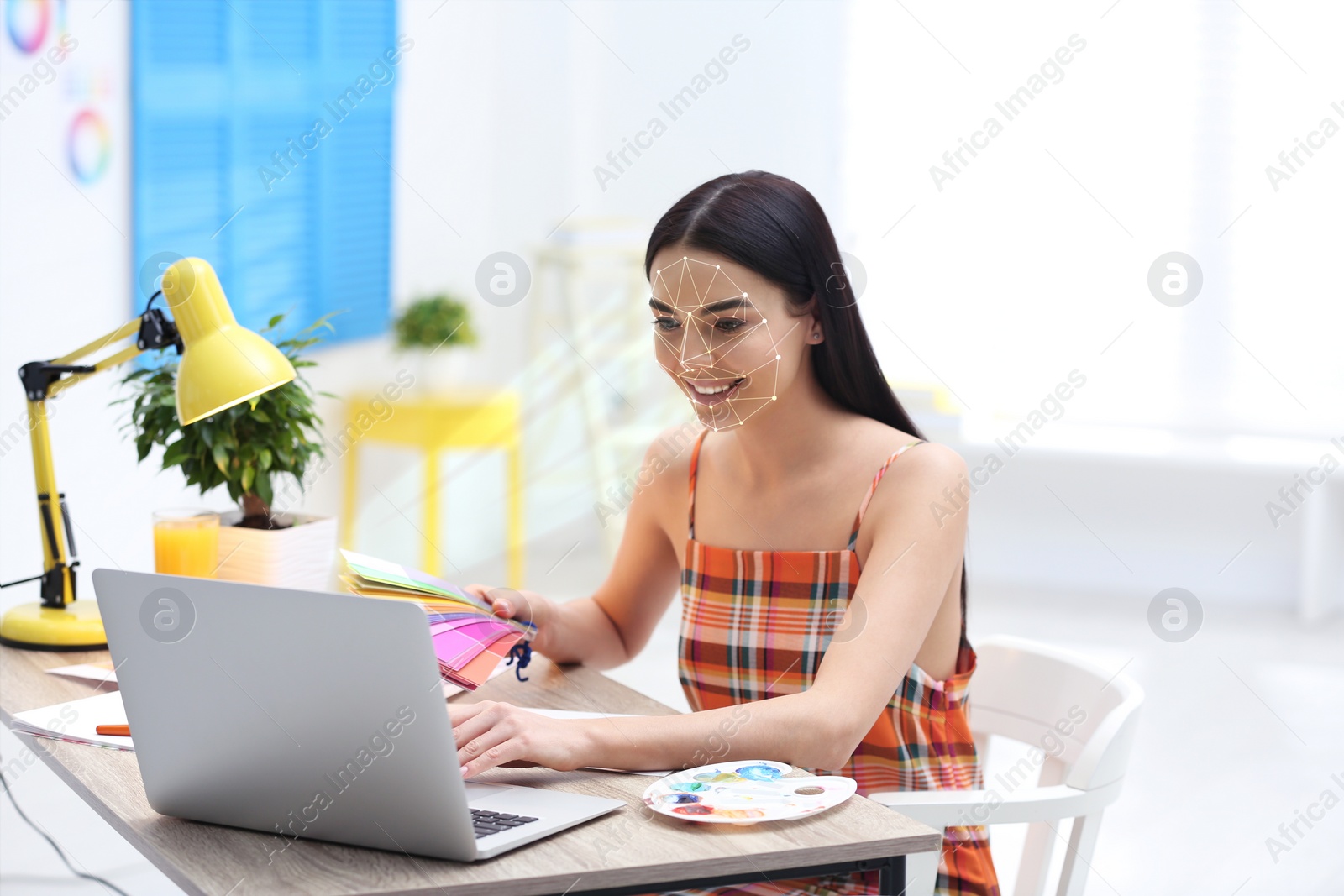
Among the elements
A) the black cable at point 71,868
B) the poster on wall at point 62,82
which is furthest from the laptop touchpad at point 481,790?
the poster on wall at point 62,82

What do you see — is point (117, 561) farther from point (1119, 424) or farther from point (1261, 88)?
point (1261, 88)

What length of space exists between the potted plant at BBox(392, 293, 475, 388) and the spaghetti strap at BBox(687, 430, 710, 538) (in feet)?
8.04

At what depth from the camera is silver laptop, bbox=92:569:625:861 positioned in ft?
3.20

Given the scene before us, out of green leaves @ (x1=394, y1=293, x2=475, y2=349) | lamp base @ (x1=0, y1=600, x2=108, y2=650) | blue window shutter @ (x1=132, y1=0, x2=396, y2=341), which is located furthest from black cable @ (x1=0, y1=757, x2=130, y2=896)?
green leaves @ (x1=394, y1=293, x2=475, y2=349)

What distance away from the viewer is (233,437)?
1.76 meters

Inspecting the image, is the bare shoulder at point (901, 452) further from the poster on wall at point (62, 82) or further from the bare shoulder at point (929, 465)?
the poster on wall at point (62, 82)

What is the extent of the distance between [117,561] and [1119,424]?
3485 millimetres

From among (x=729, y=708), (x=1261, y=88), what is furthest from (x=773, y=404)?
(x=1261, y=88)

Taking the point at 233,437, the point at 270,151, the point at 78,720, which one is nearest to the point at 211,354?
the point at 233,437

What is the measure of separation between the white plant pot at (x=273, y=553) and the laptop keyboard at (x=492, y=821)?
743mm

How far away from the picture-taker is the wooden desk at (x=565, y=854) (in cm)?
99

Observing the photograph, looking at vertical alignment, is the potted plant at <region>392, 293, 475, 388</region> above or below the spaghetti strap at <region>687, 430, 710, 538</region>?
above

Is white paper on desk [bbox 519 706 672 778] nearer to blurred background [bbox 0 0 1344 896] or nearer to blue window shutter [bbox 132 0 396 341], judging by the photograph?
blue window shutter [bbox 132 0 396 341]
